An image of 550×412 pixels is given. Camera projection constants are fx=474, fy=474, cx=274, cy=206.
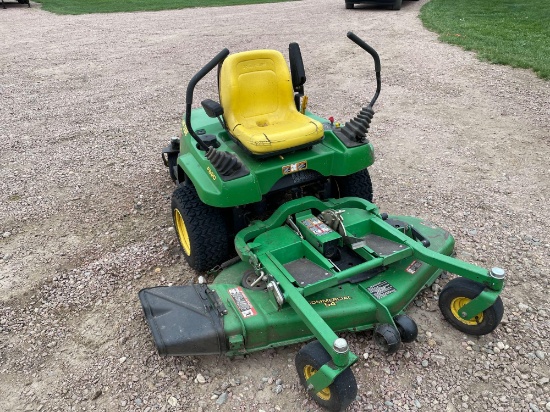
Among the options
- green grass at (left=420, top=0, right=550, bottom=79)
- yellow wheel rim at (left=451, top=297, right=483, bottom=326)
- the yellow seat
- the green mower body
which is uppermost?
the yellow seat

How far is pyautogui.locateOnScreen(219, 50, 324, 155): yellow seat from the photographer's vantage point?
3182 millimetres

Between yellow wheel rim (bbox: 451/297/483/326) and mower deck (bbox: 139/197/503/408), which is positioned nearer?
mower deck (bbox: 139/197/503/408)

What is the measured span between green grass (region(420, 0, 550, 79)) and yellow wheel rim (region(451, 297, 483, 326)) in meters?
5.86

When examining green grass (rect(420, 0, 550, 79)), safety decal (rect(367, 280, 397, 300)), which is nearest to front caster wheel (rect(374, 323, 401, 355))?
safety decal (rect(367, 280, 397, 300))

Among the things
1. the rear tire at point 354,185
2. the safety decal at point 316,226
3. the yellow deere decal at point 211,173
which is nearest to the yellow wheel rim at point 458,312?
the safety decal at point 316,226

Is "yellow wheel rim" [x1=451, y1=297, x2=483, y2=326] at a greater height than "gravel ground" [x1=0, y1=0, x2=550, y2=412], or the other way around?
"yellow wheel rim" [x1=451, y1=297, x2=483, y2=326]

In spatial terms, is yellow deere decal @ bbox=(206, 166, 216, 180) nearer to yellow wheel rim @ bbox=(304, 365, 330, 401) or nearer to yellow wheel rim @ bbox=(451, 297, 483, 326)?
yellow wheel rim @ bbox=(304, 365, 330, 401)

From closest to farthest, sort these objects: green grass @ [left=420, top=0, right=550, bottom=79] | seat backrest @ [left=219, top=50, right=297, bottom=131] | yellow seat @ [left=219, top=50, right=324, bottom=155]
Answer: yellow seat @ [left=219, top=50, right=324, bottom=155] → seat backrest @ [left=219, top=50, right=297, bottom=131] → green grass @ [left=420, top=0, right=550, bottom=79]

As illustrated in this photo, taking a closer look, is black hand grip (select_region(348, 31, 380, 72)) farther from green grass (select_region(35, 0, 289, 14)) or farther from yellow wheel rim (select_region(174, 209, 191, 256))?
green grass (select_region(35, 0, 289, 14))

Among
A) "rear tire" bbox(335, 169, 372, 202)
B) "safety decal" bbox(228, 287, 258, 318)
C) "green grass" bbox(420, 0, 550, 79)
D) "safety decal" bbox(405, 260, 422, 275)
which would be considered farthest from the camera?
"green grass" bbox(420, 0, 550, 79)

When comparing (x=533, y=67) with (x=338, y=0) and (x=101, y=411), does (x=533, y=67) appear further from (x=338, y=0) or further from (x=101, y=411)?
(x=338, y=0)

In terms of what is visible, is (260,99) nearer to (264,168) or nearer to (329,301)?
(264,168)

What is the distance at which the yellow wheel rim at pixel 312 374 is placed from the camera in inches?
90.8

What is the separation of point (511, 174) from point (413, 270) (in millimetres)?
2357
